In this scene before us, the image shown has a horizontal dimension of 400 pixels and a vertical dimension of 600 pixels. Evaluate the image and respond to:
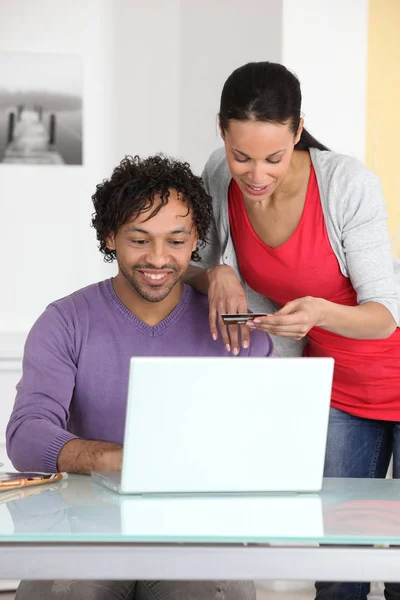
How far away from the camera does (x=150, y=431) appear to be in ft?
4.68

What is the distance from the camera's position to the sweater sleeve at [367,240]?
206 cm

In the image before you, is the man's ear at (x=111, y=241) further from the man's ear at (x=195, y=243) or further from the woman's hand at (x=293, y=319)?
the woman's hand at (x=293, y=319)

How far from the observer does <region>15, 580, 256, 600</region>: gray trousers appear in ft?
5.25

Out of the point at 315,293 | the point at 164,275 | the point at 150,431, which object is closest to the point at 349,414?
the point at 315,293

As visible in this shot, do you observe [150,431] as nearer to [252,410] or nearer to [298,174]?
[252,410]

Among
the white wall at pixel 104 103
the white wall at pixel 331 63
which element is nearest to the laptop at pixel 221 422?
the white wall at pixel 331 63

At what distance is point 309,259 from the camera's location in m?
2.12

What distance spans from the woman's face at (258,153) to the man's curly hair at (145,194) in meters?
0.15

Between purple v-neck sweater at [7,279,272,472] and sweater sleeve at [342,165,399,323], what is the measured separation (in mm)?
268

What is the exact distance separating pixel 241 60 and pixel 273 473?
2671mm

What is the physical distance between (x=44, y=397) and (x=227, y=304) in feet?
1.41

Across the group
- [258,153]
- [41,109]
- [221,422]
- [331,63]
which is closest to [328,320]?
[258,153]

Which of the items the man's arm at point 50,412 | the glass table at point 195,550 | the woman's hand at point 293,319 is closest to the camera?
the glass table at point 195,550

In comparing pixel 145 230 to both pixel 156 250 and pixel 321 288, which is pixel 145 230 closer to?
pixel 156 250
